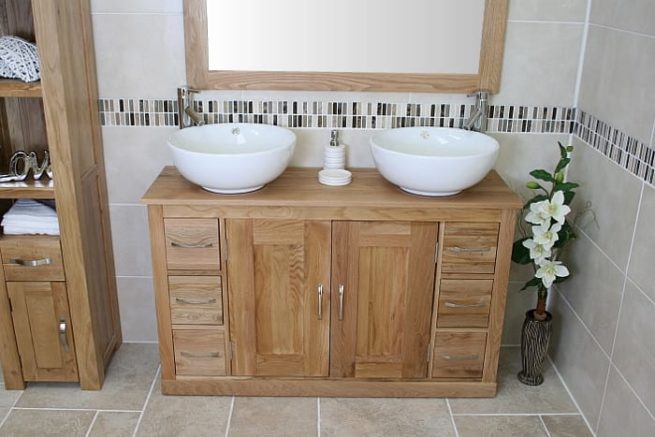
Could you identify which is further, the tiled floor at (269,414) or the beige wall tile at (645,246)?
the tiled floor at (269,414)

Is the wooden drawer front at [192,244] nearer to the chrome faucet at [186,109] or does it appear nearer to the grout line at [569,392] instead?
the chrome faucet at [186,109]

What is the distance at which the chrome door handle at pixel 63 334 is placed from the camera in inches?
96.1

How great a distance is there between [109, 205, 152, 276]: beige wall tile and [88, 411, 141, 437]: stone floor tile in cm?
57

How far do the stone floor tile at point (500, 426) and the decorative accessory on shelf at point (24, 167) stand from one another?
5.44 ft

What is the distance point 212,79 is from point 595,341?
62.9 inches

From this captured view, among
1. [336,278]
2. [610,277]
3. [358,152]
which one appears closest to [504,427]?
[610,277]

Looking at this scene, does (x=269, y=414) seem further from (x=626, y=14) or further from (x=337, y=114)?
(x=626, y=14)

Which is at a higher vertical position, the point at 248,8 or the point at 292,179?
the point at 248,8

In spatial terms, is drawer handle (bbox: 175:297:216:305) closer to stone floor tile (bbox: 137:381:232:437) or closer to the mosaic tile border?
stone floor tile (bbox: 137:381:232:437)

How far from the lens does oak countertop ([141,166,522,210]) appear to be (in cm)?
224

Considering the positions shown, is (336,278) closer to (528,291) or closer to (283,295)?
(283,295)

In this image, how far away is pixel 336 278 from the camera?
2.37m

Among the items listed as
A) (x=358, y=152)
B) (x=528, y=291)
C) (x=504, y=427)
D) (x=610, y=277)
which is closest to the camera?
(x=610, y=277)

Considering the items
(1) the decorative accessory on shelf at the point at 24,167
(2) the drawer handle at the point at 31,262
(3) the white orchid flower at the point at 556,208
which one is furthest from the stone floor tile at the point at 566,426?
(1) the decorative accessory on shelf at the point at 24,167
